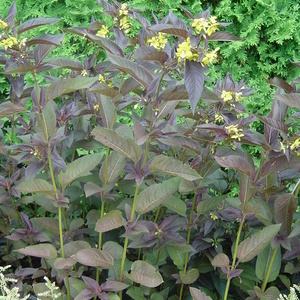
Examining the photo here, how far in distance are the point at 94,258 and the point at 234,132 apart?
0.58 m

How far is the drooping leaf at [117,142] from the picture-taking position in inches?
52.0

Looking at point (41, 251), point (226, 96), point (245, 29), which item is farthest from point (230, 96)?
point (245, 29)

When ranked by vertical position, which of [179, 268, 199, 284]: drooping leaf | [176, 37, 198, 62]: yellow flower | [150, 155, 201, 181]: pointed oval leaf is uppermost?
[176, 37, 198, 62]: yellow flower

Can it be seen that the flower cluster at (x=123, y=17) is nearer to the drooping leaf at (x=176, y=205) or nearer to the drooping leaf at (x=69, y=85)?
the drooping leaf at (x=69, y=85)

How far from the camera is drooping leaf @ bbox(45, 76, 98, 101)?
134cm

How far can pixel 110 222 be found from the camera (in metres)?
1.45

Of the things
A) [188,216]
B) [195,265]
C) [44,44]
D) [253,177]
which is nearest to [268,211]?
[253,177]

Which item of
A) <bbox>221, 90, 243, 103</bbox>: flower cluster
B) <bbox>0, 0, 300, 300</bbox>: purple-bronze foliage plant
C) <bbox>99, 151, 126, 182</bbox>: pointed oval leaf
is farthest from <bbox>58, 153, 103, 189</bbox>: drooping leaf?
<bbox>221, 90, 243, 103</bbox>: flower cluster

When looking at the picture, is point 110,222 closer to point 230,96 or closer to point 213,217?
point 213,217

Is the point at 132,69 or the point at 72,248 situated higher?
the point at 132,69

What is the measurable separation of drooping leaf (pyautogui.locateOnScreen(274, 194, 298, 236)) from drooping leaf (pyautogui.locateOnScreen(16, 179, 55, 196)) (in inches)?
28.0

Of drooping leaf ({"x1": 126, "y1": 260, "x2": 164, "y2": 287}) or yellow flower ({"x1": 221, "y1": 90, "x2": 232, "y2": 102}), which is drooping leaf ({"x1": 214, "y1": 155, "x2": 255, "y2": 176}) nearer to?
yellow flower ({"x1": 221, "y1": 90, "x2": 232, "y2": 102})

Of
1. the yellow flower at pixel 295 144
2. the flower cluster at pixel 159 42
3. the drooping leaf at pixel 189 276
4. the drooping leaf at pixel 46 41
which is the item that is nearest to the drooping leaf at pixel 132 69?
the flower cluster at pixel 159 42

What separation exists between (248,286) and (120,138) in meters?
0.83
